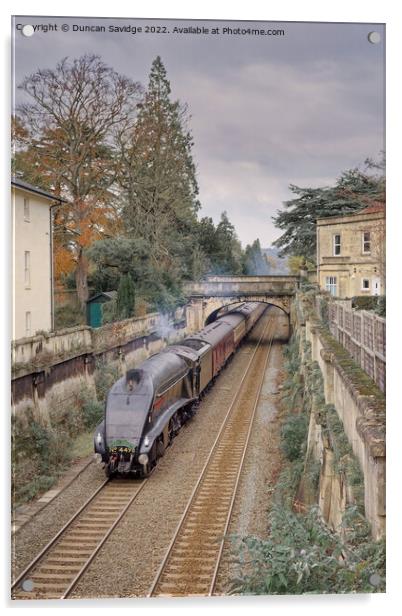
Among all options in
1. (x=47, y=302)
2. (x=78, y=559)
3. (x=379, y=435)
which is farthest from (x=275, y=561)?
(x=47, y=302)

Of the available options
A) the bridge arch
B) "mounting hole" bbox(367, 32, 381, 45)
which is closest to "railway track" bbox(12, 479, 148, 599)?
the bridge arch

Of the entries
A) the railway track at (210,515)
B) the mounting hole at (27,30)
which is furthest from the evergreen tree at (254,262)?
the mounting hole at (27,30)

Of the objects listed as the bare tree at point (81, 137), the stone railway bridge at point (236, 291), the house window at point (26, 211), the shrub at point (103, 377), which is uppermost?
the bare tree at point (81, 137)

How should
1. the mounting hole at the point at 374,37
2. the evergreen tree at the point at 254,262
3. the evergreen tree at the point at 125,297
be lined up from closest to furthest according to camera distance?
the mounting hole at the point at 374,37 → the evergreen tree at the point at 254,262 → the evergreen tree at the point at 125,297

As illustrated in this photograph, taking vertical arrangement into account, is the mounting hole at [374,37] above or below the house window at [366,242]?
above

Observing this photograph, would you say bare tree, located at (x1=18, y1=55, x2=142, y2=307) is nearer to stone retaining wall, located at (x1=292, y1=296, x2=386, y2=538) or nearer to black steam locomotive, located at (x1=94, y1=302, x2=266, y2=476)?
black steam locomotive, located at (x1=94, y1=302, x2=266, y2=476)

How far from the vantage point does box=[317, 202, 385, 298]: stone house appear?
932cm

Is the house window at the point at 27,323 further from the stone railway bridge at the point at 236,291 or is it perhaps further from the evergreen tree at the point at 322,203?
the evergreen tree at the point at 322,203

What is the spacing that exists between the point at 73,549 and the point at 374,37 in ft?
26.3

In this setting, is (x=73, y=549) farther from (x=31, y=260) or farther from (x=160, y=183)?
(x=160, y=183)

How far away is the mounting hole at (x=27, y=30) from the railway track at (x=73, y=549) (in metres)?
6.50

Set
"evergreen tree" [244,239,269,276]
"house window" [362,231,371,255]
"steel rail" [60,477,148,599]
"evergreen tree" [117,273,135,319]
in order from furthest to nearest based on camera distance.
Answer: "evergreen tree" [117,273,135,319] < "evergreen tree" [244,239,269,276] < "house window" [362,231,371,255] < "steel rail" [60,477,148,599]

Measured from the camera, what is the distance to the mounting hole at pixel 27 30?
28.4 ft

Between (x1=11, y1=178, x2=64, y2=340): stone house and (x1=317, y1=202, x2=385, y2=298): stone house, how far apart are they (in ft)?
13.8
